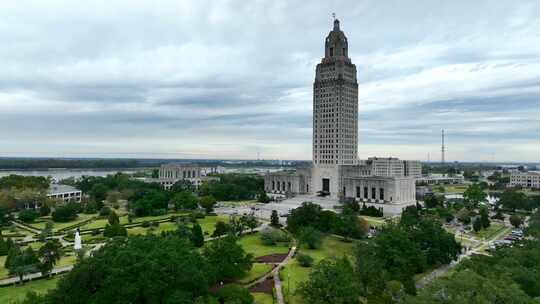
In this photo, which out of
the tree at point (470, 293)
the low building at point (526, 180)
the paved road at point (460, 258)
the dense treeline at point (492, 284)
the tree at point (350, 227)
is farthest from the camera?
the low building at point (526, 180)

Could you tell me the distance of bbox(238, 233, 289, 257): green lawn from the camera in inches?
2010

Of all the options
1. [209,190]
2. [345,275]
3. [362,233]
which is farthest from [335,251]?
[209,190]

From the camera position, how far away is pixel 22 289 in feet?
121

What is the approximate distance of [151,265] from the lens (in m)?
28.1

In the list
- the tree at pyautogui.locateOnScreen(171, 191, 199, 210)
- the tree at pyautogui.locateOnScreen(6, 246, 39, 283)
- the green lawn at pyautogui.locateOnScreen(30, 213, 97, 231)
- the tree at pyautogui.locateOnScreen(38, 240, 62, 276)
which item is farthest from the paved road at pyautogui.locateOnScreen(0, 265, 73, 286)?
the tree at pyautogui.locateOnScreen(171, 191, 199, 210)

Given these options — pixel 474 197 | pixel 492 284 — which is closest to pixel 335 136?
pixel 474 197

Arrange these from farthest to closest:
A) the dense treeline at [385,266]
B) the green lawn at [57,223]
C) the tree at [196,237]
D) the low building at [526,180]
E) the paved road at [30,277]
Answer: the low building at [526,180], the green lawn at [57,223], the tree at [196,237], the paved road at [30,277], the dense treeline at [385,266]

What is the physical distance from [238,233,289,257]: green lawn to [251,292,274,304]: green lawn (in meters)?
12.7

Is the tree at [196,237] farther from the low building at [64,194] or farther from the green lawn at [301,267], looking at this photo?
the low building at [64,194]

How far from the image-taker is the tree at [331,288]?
29.6m

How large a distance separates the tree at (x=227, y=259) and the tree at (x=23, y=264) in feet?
57.5

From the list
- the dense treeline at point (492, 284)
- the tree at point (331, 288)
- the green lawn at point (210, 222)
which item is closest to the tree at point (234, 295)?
the tree at point (331, 288)

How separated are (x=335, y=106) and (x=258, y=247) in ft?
219

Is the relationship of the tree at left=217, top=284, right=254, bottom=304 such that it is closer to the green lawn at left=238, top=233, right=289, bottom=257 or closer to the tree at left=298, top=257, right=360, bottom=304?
the tree at left=298, top=257, right=360, bottom=304
